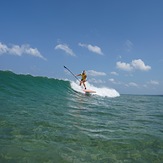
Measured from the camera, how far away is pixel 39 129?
24.7 feet

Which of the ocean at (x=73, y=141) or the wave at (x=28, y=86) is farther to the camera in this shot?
the wave at (x=28, y=86)

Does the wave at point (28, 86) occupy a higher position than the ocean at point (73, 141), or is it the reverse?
the wave at point (28, 86)

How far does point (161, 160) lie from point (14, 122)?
5.05 m

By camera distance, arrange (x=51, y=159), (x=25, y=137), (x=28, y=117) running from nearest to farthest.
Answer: (x=51, y=159), (x=25, y=137), (x=28, y=117)

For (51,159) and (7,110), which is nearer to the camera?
(51,159)

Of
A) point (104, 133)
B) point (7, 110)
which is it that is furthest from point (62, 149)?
point (7, 110)

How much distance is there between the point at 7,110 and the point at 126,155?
6.10 meters

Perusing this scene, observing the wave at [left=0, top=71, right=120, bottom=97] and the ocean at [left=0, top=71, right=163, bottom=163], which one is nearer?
the ocean at [left=0, top=71, right=163, bottom=163]

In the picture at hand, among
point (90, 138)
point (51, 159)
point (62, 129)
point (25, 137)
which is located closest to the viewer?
point (51, 159)

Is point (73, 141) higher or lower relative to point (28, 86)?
lower

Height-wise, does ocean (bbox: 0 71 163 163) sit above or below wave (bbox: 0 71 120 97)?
below

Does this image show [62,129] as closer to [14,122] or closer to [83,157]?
[14,122]

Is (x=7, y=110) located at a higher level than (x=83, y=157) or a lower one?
higher

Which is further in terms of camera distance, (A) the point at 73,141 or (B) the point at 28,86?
(B) the point at 28,86
